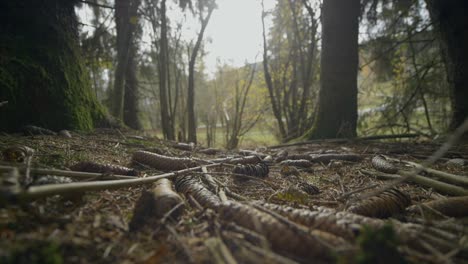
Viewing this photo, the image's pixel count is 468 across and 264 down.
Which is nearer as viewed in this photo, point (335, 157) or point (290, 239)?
point (290, 239)

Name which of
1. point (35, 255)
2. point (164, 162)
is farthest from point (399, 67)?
point (35, 255)

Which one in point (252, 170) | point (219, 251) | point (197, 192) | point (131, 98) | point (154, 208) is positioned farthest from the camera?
point (131, 98)

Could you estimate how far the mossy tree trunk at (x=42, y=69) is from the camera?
2.71 meters

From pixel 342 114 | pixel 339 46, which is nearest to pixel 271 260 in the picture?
pixel 342 114

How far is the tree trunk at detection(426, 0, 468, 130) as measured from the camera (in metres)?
3.98

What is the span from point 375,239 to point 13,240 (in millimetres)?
1198

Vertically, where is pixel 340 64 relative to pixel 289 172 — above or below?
above

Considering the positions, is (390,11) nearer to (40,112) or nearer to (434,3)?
(434,3)

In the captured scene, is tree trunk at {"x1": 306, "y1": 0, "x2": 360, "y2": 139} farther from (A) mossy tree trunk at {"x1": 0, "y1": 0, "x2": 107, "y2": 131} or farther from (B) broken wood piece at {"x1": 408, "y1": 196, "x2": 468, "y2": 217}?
(A) mossy tree trunk at {"x1": 0, "y1": 0, "x2": 107, "y2": 131}

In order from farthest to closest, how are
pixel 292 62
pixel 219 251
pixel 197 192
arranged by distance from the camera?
pixel 292 62 → pixel 197 192 → pixel 219 251

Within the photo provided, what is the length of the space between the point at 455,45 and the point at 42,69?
641 centimetres

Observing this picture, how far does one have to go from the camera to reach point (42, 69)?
9.96 ft

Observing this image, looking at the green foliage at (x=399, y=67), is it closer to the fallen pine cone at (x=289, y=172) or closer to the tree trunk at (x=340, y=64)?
the tree trunk at (x=340, y=64)

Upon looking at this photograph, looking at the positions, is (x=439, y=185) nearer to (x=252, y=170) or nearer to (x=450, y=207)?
(x=450, y=207)
